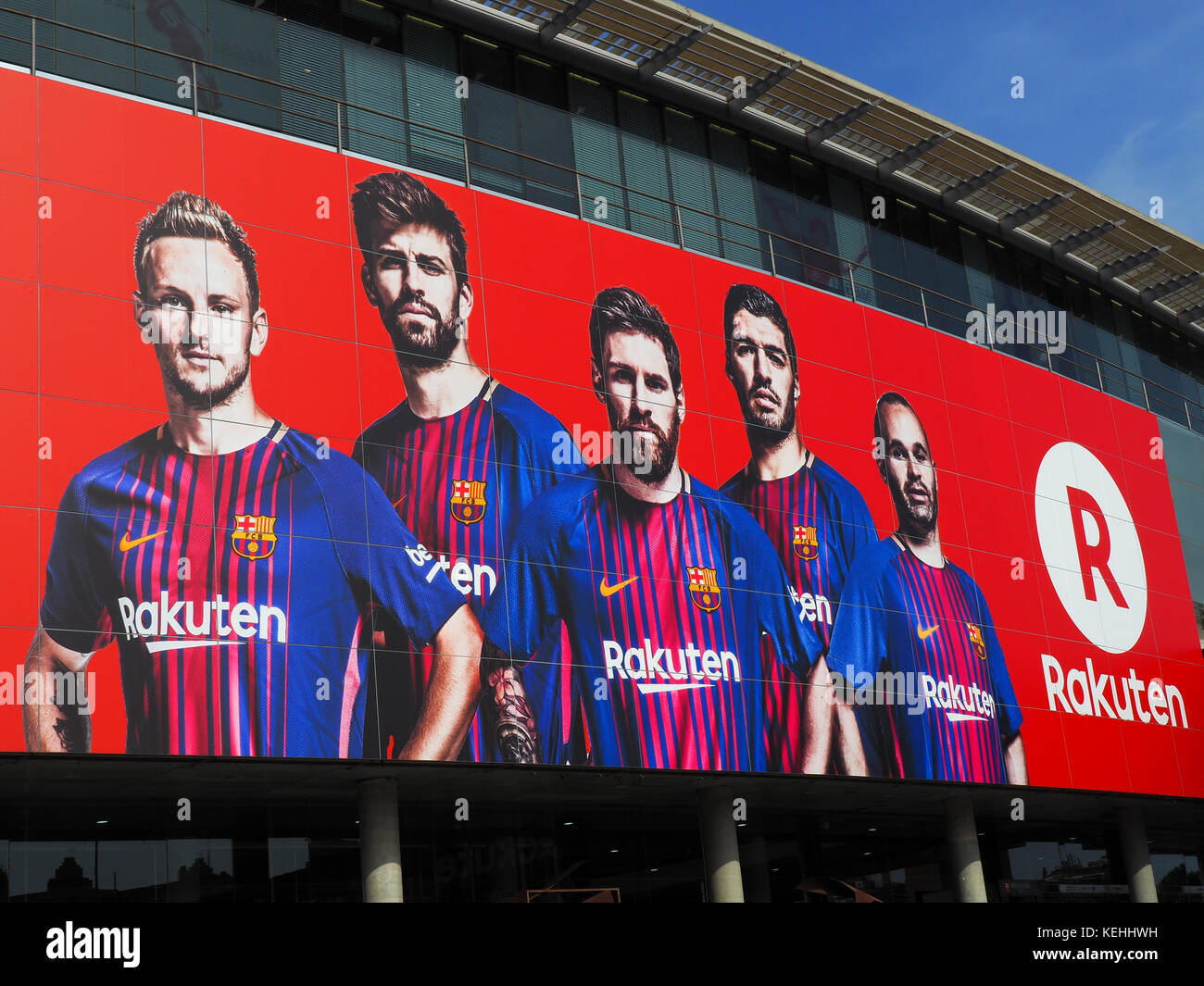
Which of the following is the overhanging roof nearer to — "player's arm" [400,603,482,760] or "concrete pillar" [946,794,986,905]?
"player's arm" [400,603,482,760]

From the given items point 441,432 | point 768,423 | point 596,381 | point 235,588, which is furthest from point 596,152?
point 235,588

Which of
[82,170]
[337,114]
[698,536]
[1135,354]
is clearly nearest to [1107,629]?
[1135,354]

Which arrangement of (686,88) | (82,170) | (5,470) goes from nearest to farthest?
(5,470), (82,170), (686,88)

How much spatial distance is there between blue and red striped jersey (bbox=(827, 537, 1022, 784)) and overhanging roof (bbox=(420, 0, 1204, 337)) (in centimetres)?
1118

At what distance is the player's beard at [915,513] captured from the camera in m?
32.1

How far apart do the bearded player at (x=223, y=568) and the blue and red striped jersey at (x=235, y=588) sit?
3 cm

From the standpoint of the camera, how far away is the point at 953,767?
3075cm

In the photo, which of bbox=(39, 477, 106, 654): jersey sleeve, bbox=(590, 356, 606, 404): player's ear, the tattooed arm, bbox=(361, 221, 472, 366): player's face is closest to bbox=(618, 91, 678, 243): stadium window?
bbox=(590, 356, 606, 404): player's ear

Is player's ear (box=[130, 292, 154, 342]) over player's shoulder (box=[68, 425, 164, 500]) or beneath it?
over

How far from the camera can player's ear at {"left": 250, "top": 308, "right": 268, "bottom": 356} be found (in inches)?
909

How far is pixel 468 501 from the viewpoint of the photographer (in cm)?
2473

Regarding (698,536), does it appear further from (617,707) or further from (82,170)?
(82,170)

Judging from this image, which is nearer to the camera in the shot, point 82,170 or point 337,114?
point 82,170

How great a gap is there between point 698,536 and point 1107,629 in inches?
562
